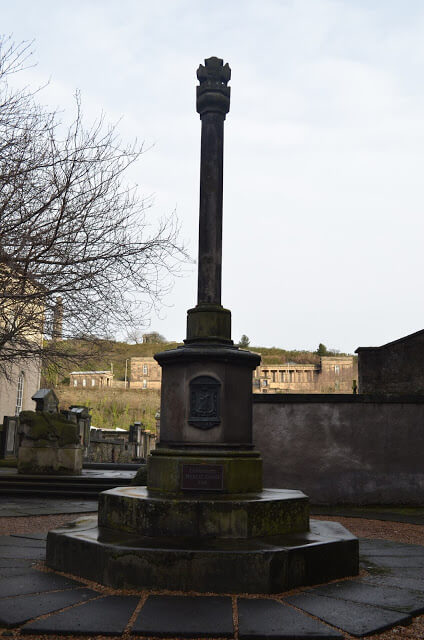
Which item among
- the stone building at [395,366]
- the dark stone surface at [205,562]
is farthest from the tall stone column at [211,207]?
the stone building at [395,366]

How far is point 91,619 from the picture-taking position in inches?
146

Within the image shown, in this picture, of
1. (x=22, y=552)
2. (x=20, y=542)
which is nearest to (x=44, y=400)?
(x=20, y=542)

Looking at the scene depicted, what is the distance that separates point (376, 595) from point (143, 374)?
103 m

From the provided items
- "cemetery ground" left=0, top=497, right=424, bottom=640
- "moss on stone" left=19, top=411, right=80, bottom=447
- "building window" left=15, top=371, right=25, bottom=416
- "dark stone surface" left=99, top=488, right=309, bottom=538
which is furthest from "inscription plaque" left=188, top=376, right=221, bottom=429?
"building window" left=15, top=371, right=25, bottom=416

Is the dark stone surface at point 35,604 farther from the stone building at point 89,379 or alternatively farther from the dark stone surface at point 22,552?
the stone building at point 89,379

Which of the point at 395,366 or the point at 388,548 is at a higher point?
the point at 395,366

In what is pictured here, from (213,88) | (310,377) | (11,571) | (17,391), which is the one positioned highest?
(310,377)

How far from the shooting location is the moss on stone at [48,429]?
1470cm

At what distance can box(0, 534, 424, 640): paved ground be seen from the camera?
356 centimetres

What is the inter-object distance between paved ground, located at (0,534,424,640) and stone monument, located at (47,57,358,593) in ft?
0.59

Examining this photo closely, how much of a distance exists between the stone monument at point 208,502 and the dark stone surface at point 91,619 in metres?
0.50

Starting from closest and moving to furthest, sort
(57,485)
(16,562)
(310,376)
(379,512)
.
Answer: (16,562), (379,512), (57,485), (310,376)

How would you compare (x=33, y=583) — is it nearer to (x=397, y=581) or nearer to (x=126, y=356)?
(x=397, y=581)

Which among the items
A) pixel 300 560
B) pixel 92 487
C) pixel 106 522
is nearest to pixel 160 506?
pixel 106 522
